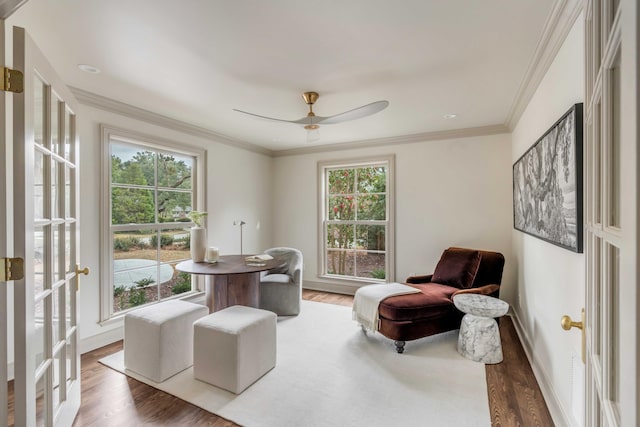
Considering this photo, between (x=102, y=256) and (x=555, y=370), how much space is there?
394cm

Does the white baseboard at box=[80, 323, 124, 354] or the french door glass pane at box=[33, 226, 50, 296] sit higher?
the french door glass pane at box=[33, 226, 50, 296]

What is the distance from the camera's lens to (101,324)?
9.82ft

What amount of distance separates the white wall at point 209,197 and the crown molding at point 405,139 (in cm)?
79

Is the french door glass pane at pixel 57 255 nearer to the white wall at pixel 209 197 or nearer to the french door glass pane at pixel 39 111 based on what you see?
the french door glass pane at pixel 39 111

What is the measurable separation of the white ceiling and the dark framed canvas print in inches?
26.3

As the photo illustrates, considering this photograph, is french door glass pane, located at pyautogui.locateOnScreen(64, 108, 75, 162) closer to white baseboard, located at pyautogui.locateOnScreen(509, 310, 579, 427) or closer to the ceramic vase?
the ceramic vase

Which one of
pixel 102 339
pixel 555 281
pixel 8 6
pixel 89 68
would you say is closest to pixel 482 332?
pixel 555 281

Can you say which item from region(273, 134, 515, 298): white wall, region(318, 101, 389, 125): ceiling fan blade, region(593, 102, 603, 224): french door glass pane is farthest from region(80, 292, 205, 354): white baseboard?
region(593, 102, 603, 224): french door glass pane

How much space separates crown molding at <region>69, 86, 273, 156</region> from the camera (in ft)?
9.27

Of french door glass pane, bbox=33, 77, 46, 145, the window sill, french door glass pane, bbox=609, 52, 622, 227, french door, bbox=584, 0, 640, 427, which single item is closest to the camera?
french door, bbox=584, 0, 640, 427

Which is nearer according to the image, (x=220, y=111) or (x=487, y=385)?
(x=487, y=385)

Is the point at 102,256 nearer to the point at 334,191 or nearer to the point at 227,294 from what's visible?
the point at 227,294

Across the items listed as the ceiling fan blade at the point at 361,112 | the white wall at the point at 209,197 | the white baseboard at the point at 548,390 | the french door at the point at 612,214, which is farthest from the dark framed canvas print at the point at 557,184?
the white wall at the point at 209,197

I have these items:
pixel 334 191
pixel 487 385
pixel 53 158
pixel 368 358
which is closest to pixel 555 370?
pixel 487 385
